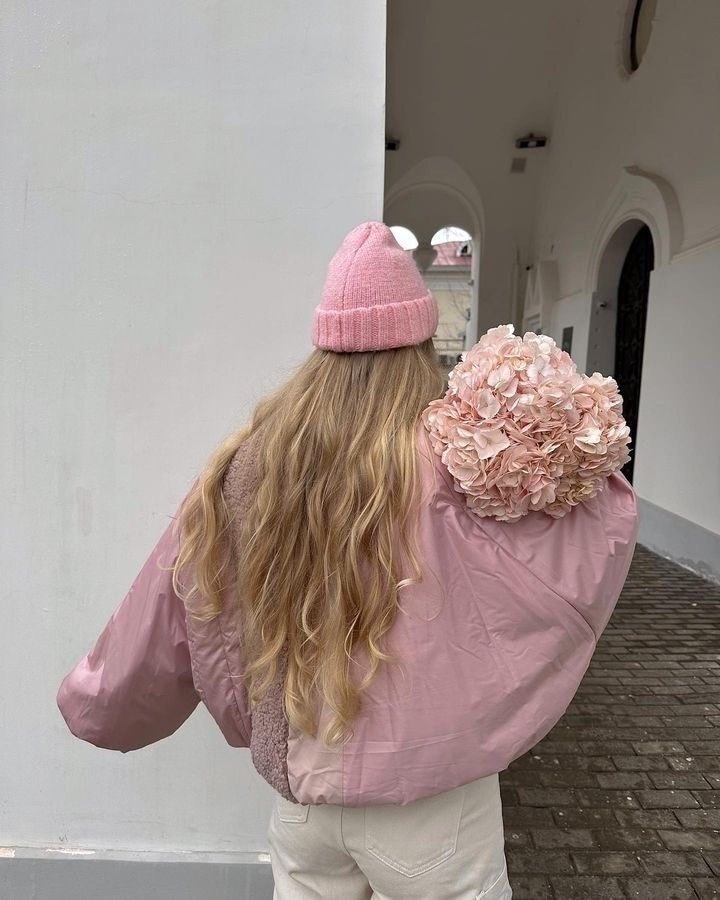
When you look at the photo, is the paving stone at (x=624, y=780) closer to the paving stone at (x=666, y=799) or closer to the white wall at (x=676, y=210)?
the paving stone at (x=666, y=799)

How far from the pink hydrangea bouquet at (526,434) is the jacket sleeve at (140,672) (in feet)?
1.93

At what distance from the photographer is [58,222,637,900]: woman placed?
1.12 meters

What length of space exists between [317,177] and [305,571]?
46.7 inches

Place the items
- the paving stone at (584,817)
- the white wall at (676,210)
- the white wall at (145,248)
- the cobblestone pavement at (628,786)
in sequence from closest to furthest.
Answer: the white wall at (145,248)
the cobblestone pavement at (628,786)
the paving stone at (584,817)
the white wall at (676,210)

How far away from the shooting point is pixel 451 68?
10.1 metres

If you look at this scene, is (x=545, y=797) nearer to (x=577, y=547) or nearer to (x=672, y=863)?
(x=672, y=863)

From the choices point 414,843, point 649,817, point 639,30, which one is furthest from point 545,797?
point 639,30

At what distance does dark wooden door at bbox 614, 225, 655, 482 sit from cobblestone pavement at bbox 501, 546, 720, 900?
3.96 meters

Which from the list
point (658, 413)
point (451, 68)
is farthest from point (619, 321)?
point (451, 68)

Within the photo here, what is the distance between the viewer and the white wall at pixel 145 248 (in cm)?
179

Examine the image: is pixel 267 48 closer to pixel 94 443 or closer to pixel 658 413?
pixel 94 443

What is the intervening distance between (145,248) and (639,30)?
26.1ft

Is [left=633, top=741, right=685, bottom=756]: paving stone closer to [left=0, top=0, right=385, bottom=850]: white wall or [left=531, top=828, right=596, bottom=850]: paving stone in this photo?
[left=531, top=828, right=596, bottom=850]: paving stone

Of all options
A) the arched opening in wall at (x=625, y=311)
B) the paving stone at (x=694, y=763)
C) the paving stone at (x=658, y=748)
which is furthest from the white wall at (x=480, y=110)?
the paving stone at (x=694, y=763)
